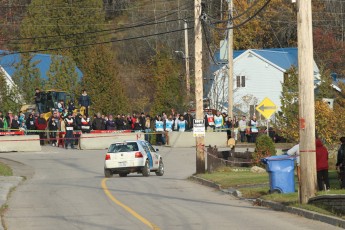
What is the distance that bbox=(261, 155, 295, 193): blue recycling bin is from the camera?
23438 millimetres

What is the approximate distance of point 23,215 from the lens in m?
21.0

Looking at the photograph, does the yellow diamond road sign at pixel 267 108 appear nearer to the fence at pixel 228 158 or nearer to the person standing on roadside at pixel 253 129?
the fence at pixel 228 158

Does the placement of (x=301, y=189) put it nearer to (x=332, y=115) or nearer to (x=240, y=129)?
(x=332, y=115)

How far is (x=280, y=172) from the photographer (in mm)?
23484

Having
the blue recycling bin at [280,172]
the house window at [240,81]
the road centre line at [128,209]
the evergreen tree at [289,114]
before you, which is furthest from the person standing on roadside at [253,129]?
the blue recycling bin at [280,172]

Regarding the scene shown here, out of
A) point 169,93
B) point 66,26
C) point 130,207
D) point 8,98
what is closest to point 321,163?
point 130,207

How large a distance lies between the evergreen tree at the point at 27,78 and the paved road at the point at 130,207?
1242 inches

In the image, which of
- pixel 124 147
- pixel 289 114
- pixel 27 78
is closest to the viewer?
pixel 124 147

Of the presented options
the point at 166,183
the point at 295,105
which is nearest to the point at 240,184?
the point at 166,183

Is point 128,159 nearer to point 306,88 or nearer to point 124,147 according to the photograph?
point 124,147

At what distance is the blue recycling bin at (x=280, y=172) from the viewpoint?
23.4 meters

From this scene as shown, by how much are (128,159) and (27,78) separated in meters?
35.2

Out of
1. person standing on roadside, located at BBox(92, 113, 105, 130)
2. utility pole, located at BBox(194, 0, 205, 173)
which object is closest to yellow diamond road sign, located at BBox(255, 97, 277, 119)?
person standing on roadside, located at BBox(92, 113, 105, 130)

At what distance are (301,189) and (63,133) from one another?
32166 millimetres
